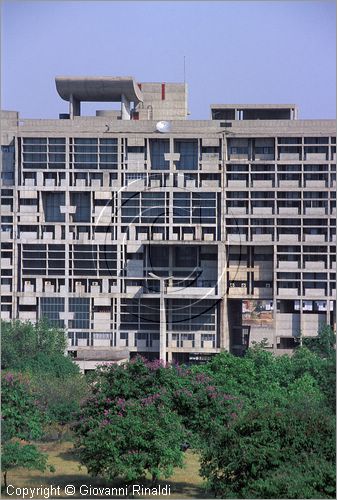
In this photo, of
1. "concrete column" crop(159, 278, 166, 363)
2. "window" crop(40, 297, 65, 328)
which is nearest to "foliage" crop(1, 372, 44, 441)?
"concrete column" crop(159, 278, 166, 363)

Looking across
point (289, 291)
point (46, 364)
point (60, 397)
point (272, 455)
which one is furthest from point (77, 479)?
point (289, 291)

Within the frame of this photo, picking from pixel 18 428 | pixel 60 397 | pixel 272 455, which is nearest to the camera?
pixel 272 455

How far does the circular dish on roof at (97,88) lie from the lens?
113ft

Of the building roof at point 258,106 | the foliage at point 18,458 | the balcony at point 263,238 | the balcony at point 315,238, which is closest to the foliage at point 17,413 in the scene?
the foliage at point 18,458

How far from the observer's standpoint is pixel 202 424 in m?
22.1

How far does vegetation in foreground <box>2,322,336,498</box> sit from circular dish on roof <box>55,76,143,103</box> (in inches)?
361

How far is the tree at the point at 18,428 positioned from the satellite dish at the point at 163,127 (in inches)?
569

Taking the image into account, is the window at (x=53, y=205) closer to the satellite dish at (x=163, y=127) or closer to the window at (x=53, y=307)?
the window at (x=53, y=307)

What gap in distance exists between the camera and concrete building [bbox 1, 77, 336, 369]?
3550 centimetres

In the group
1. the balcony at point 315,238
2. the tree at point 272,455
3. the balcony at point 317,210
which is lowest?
the tree at point 272,455

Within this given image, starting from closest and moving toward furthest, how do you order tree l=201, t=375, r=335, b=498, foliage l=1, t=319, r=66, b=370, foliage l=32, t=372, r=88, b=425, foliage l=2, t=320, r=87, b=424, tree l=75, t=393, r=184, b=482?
tree l=201, t=375, r=335, b=498
tree l=75, t=393, r=184, b=482
foliage l=32, t=372, r=88, b=425
foliage l=2, t=320, r=87, b=424
foliage l=1, t=319, r=66, b=370

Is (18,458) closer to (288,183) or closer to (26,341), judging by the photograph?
(26,341)

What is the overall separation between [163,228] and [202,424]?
46.0 ft

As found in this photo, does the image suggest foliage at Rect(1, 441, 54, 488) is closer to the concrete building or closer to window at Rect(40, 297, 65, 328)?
the concrete building
